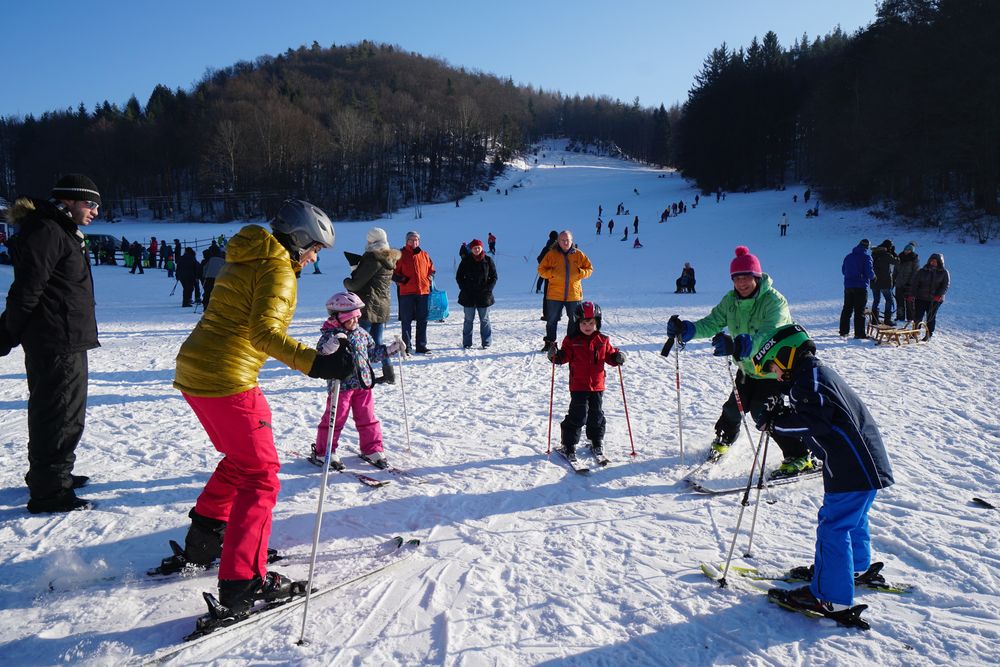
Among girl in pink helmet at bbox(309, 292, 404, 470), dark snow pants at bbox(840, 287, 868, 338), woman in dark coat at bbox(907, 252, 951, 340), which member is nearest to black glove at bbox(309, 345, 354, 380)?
girl in pink helmet at bbox(309, 292, 404, 470)

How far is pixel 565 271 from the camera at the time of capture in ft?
28.6

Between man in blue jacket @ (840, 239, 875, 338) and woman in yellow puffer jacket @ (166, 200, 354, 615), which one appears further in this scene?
man in blue jacket @ (840, 239, 875, 338)

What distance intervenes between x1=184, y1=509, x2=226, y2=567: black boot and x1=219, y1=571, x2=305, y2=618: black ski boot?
1.63ft

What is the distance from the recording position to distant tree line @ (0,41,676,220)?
6481 cm

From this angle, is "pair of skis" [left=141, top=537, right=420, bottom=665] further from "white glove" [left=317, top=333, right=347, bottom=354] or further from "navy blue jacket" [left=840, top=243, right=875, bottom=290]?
"navy blue jacket" [left=840, top=243, right=875, bottom=290]

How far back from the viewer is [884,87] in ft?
111

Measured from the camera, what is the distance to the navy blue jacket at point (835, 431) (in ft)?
9.87

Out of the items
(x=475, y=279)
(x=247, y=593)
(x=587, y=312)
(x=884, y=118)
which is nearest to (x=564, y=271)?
(x=475, y=279)

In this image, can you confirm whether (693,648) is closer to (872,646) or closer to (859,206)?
(872,646)

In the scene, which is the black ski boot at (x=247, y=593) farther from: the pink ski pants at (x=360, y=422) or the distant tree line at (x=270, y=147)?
the distant tree line at (x=270, y=147)

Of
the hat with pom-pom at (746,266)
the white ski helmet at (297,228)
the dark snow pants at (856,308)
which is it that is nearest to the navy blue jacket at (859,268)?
the dark snow pants at (856,308)

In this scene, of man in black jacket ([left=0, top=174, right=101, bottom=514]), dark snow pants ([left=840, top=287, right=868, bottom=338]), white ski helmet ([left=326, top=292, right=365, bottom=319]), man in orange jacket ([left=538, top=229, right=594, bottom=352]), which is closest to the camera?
man in black jacket ([left=0, top=174, right=101, bottom=514])

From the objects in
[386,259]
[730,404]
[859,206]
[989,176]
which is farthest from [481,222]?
[730,404]

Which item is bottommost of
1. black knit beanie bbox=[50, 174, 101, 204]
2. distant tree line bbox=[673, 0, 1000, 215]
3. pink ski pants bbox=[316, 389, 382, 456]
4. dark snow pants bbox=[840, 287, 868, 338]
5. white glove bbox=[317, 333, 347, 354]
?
pink ski pants bbox=[316, 389, 382, 456]
